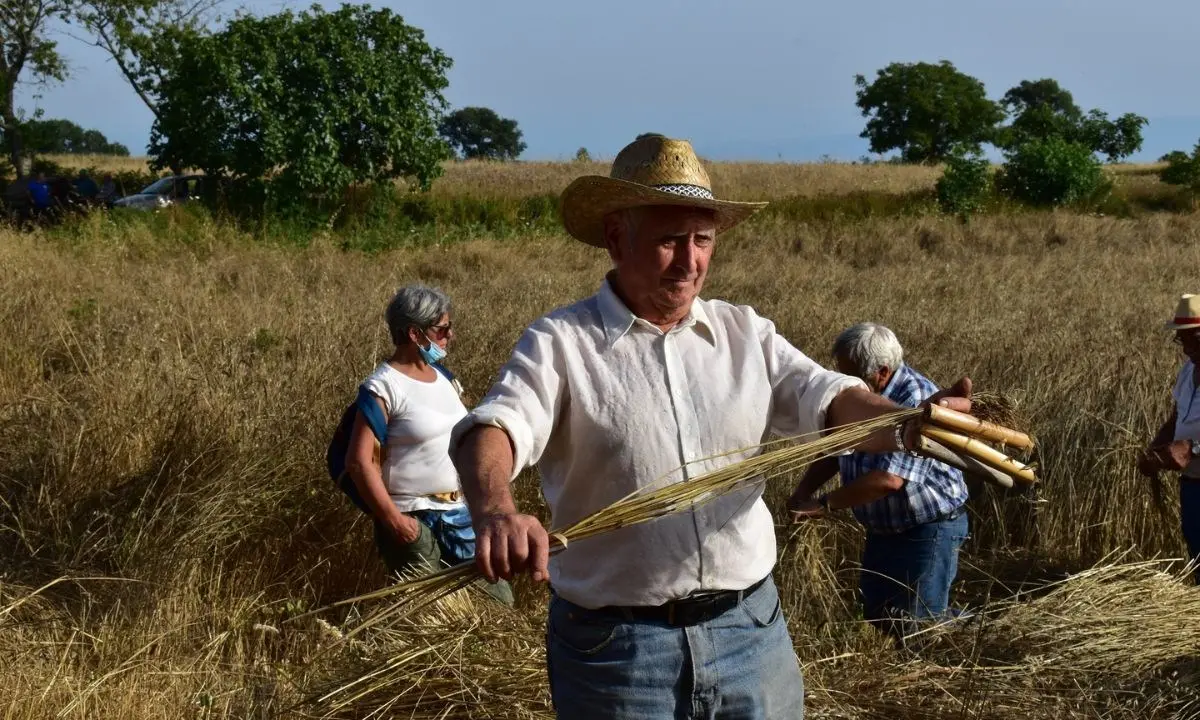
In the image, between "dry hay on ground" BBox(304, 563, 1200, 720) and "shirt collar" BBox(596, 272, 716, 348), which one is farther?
"dry hay on ground" BBox(304, 563, 1200, 720)

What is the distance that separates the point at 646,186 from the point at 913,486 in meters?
1.91

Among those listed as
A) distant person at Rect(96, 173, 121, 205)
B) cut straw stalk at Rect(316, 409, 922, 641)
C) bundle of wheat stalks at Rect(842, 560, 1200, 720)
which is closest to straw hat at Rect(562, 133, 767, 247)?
cut straw stalk at Rect(316, 409, 922, 641)

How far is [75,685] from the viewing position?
3146mm

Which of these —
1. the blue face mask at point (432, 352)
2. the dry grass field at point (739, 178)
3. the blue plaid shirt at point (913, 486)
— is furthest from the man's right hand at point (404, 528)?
the dry grass field at point (739, 178)

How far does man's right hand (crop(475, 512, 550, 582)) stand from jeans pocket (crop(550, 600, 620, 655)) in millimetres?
346

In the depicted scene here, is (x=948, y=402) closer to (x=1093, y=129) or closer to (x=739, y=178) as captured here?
(x=739, y=178)

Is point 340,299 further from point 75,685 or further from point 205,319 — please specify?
point 75,685

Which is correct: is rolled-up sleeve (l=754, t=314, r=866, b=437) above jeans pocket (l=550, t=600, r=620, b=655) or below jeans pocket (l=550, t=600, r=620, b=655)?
above

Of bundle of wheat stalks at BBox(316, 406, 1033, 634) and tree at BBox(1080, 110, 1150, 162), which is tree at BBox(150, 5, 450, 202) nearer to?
bundle of wheat stalks at BBox(316, 406, 1033, 634)

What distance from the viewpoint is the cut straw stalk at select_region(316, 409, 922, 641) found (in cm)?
197

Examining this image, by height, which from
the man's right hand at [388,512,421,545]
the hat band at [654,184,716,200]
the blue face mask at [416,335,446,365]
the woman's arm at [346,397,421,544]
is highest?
the hat band at [654,184,716,200]

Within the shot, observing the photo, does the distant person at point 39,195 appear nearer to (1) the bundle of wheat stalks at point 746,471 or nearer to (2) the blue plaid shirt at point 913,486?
(2) the blue plaid shirt at point 913,486

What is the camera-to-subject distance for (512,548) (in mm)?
1742

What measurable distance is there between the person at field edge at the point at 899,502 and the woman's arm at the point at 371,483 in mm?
1312
